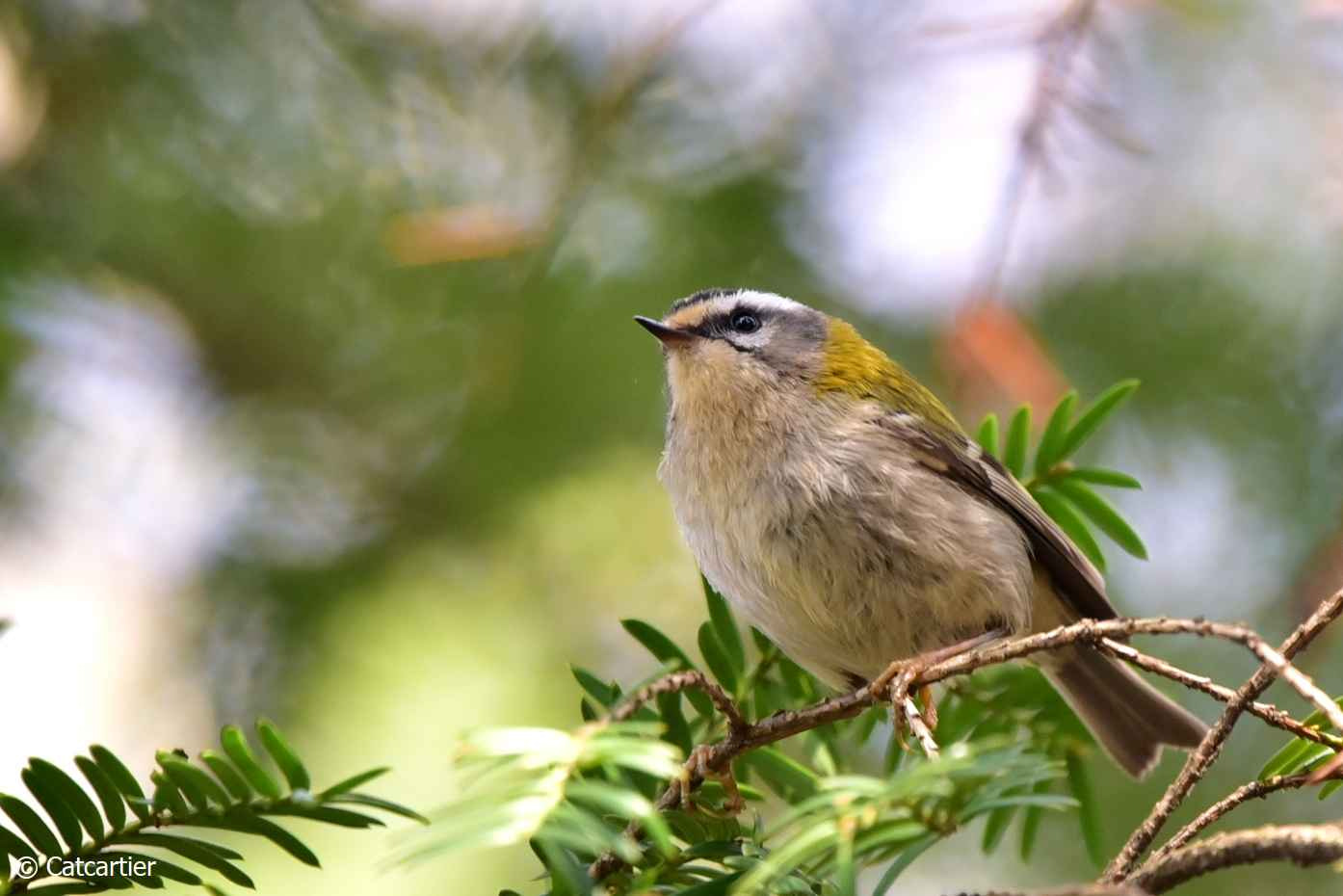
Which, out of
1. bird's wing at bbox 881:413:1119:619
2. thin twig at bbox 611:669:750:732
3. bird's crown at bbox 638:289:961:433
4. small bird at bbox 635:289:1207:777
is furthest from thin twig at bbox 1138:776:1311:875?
bird's crown at bbox 638:289:961:433

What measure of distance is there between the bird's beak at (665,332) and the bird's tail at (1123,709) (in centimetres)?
82

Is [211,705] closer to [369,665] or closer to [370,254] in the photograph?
[369,665]

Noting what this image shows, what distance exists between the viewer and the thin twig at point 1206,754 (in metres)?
0.94

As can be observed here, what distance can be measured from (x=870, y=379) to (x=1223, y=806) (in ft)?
4.82

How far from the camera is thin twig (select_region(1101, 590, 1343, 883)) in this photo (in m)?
0.94

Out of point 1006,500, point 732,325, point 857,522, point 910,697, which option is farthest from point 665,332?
point 910,697

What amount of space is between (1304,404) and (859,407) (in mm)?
764

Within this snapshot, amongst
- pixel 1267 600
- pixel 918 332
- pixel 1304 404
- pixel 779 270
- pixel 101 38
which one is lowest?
pixel 1267 600

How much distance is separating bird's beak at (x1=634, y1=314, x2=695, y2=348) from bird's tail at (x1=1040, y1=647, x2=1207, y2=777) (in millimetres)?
817

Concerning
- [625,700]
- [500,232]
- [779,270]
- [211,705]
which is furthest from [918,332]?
[625,700]

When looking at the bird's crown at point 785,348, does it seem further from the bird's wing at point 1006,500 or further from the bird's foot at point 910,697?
the bird's foot at point 910,697

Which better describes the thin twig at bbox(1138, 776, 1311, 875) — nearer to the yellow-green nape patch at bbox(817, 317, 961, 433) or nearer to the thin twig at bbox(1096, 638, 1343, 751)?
the thin twig at bbox(1096, 638, 1343, 751)

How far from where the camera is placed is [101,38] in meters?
2.28

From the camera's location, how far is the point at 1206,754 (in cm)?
99
